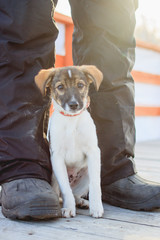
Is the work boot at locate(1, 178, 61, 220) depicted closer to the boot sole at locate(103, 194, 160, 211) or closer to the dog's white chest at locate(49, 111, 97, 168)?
the dog's white chest at locate(49, 111, 97, 168)

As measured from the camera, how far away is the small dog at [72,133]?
1.82m

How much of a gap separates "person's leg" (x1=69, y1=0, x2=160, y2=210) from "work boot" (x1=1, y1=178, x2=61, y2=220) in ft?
1.44

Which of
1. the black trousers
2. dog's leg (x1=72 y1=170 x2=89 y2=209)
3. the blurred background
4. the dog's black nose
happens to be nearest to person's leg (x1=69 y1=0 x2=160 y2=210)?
the black trousers

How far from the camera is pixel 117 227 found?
152cm

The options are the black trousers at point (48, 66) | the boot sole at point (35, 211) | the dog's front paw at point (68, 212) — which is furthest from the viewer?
the black trousers at point (48, 66)

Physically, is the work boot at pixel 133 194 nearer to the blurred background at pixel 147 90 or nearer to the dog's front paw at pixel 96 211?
the dog's front paw at pixel 96 211

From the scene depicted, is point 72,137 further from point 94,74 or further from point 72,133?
point 94,74

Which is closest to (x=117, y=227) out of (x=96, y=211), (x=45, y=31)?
(x=96, y=211)

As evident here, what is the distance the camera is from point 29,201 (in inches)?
62.7

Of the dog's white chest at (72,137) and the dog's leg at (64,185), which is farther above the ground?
the dog's white chest at (72,137)

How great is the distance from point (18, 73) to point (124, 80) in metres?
0.61

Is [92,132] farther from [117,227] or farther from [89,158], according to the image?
[117,227]

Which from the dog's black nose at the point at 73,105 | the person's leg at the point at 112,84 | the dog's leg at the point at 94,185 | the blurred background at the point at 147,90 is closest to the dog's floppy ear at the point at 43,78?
the dog's black nose at the point at 73,105

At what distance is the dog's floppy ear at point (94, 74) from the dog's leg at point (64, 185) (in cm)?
46
